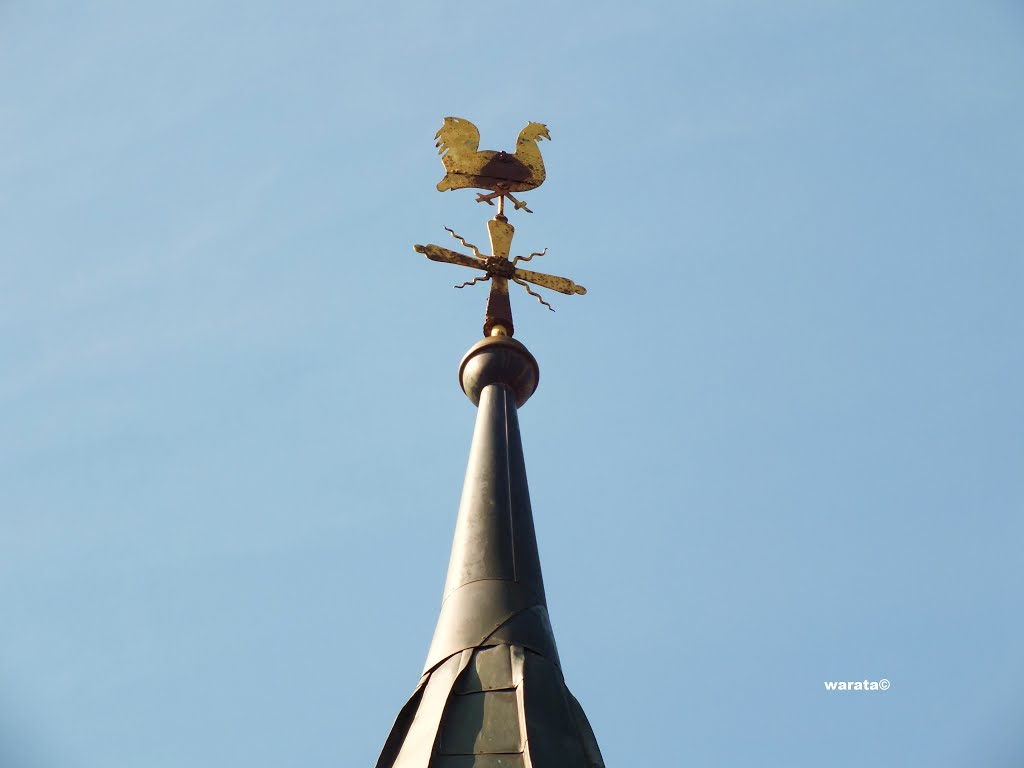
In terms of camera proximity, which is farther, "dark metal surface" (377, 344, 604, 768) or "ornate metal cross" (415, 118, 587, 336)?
"ornate metal cross" (415, 118, 587, 336)

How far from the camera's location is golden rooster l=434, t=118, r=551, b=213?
14719 millimetres

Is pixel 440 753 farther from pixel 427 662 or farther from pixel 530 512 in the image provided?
pixel 530 512

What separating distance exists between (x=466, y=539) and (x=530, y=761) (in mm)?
2349

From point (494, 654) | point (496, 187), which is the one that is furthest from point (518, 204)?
point (494, 654)

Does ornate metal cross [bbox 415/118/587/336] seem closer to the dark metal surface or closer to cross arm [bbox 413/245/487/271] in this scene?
cross arm [bbox 413/245/487/271]

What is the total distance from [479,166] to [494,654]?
5993mm

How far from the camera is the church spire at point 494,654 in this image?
9.59 meters

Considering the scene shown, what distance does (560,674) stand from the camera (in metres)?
10.4

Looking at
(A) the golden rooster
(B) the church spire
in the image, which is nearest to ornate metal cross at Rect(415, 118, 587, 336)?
(A) the golden rooster

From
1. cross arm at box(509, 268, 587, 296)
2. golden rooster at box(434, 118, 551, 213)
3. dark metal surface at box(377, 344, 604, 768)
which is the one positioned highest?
golden rooster at box(434, 118, 551, 213)

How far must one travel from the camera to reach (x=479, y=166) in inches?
585

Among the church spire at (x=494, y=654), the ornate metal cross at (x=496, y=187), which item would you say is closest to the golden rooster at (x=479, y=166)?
the ornate metal cross at (x=496, y=187)

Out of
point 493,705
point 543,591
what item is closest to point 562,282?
point 543,591

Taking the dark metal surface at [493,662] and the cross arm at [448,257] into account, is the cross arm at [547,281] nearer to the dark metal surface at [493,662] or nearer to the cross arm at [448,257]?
the cross arm at [448,257]
